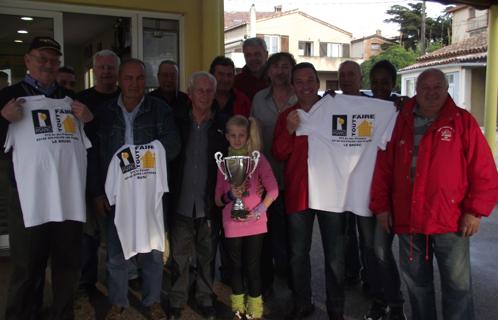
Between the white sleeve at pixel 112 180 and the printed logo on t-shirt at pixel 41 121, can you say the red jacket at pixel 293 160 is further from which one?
the printed logo on t-shirt at pixel 41 121

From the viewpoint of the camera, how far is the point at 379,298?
385cm

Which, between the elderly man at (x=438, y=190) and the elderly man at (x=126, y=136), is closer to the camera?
the elderly man at (x=438, y=190)

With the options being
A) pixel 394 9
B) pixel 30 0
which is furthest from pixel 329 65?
pixel 30 0

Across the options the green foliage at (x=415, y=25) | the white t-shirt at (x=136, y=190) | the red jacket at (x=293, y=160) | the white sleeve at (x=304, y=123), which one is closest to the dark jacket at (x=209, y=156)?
the white t-shirt at (x=136, y=190)

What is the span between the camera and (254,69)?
192 inches

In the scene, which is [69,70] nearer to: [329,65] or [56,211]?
[56,211]

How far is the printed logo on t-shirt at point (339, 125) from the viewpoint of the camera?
3.62 metres

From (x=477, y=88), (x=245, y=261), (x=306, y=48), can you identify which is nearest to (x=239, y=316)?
(x=245, y=261)

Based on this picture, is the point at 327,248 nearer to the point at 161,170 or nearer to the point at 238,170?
the point at 238,170

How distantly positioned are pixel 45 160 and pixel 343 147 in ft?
7.00

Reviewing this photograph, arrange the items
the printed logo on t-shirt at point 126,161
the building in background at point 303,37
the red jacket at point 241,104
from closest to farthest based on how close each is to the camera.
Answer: the printed logo on t-shirt at point 126,161
the red jacket at point 241,104
the building in background at point 303,37

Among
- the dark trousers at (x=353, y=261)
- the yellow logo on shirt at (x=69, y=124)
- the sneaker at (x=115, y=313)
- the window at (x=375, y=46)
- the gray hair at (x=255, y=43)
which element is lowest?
the sneaker at (x=115, y=313)

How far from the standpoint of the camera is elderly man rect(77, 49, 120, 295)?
4.02m

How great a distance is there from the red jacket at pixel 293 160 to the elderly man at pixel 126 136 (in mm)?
Result: 806
